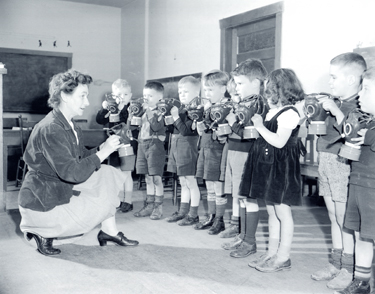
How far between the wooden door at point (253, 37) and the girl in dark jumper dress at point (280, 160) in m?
2.43

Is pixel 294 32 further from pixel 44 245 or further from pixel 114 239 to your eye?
pixel 44 245

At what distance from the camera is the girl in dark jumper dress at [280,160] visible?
2395 millimetres

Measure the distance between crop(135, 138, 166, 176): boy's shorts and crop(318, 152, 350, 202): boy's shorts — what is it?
169 centimetres

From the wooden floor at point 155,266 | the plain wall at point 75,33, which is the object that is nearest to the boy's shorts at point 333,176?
the wooden floor at point 155,266

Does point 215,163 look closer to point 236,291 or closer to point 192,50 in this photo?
point 236,291

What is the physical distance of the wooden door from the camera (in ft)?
15.7

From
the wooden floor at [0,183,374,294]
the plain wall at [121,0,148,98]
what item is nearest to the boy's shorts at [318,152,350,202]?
the wooden floor at [0,183,374,294]

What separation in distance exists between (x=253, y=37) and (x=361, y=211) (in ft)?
12.0

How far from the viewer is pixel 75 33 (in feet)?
26.2

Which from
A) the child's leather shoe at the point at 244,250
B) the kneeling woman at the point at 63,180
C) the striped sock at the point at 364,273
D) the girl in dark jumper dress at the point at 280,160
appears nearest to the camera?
the striped sock at the point at 364,273

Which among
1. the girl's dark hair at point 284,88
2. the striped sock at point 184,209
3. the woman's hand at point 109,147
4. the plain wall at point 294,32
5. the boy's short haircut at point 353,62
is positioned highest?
the plain wall at point 294,32

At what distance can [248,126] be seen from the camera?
2.49 m

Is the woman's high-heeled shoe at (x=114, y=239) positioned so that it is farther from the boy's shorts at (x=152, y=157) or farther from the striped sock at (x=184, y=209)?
the boy's shorts at (x=152, y=157)

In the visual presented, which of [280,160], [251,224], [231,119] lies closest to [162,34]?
[231,119]
